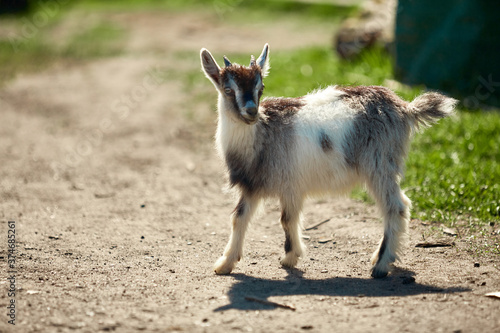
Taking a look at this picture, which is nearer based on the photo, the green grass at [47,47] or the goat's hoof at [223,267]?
the goat's hoof at [223,267]

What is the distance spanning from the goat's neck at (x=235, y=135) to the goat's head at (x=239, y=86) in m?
0.08

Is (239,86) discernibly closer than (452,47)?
Yes

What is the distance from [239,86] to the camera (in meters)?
4.77

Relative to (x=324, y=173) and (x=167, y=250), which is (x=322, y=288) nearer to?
(x=324, y=173)

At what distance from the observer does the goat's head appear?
4688mm

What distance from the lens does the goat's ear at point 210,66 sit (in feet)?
16.3

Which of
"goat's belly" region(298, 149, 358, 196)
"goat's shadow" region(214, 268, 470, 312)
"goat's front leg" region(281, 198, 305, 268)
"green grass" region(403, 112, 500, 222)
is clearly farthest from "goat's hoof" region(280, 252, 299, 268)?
"green grass" region(403, 112, 500, 222)

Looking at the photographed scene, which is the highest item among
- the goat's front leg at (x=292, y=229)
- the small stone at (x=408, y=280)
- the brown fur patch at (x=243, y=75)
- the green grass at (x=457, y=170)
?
the brown fur patch at (x=243, y=75)

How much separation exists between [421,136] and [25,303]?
17.9 feet

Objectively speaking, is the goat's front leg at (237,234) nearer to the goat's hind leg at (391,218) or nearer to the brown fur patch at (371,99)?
the goat's hind leg at (391,218)

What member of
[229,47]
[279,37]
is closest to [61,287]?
[229,47]

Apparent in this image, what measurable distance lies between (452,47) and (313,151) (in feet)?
18.2

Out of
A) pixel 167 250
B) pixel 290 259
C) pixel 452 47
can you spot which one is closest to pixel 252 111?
pixel 290 259

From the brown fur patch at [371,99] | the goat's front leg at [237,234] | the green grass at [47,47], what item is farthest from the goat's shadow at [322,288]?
the green grass at [47,47]
